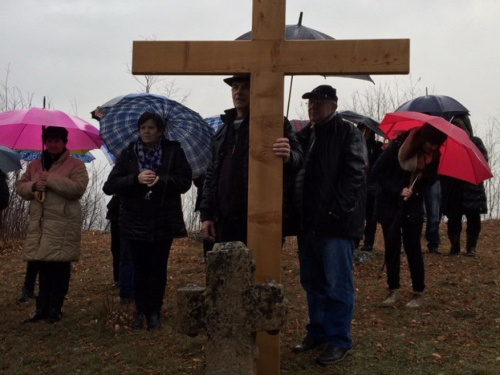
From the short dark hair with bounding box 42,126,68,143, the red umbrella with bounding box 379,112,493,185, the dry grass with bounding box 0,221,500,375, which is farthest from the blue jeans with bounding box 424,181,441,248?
the short dark hair with bounding box 42,126,68,143

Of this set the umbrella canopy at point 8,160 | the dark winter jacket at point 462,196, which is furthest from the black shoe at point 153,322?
the dark winter jacket at point 462,196

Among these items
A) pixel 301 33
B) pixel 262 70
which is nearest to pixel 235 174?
pixel 262 70

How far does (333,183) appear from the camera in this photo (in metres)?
4.86

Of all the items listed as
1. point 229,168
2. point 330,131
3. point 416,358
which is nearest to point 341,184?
point 330,131

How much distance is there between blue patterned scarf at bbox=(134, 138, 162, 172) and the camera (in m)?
5.88

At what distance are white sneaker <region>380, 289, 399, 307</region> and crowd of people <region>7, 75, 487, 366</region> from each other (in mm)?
11

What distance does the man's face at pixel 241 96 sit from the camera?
454 cm

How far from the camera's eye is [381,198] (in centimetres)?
652

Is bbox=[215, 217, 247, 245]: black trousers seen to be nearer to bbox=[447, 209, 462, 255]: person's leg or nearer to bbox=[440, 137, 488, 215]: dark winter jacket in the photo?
bbox=[440, 137, 488, 215]: dark winter jacket

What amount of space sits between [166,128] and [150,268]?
4.75 feet

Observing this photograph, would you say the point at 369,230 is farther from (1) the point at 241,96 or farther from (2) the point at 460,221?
(1) the point at 241,96

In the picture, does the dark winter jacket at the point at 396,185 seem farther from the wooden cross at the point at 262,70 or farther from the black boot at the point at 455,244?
the black boot at the point at 455,244

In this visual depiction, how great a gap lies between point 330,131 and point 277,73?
1.13 metres

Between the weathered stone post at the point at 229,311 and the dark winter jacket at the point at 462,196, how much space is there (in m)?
6.95
